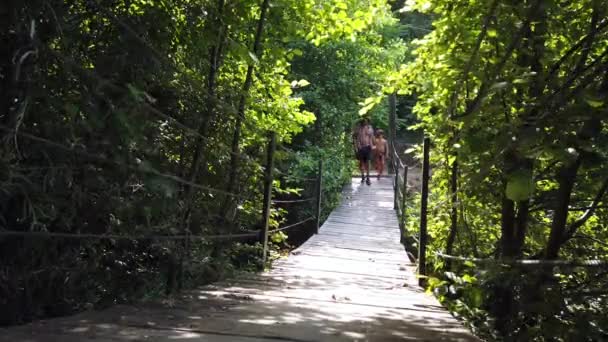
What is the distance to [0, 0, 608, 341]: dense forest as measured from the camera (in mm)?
2057

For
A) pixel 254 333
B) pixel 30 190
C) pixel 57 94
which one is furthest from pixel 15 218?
pixel 254 333

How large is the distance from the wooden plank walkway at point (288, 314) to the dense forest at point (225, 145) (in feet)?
0.86

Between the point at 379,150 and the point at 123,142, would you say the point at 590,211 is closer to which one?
the point at 123,142

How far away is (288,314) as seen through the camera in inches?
123

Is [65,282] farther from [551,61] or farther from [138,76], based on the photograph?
[551,61]

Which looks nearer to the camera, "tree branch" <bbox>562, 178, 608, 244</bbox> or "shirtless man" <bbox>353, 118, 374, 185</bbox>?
"tree branch" <bbox>562, 178, 608, 244</bbox>

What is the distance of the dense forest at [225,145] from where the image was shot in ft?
6.75

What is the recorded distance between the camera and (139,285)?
356cm

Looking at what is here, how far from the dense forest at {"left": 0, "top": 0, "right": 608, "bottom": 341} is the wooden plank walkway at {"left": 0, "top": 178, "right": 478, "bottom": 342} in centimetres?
26

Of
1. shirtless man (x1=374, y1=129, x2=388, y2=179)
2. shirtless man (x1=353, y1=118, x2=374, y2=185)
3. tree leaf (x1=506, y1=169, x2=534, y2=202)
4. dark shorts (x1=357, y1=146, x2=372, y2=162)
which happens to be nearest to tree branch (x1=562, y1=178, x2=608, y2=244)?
tree leaf (x1=506, y1=169, x2=534, y2=202)

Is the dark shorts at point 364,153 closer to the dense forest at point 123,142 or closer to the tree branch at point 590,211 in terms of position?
the dense forest at point 123,142

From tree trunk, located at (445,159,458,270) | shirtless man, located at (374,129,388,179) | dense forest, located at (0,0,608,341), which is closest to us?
dense forest, located at (0,0,608,341)

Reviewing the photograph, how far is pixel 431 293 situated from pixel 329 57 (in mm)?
9070

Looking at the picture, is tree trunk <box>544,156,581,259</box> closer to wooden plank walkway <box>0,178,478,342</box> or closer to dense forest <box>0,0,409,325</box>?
wooden plank walkway <box>0,178,478,342</box>
